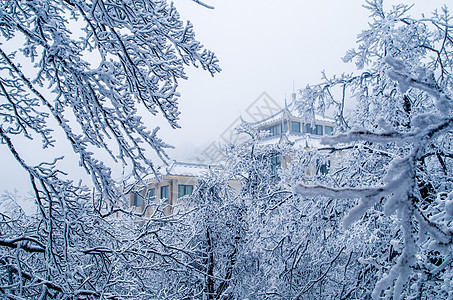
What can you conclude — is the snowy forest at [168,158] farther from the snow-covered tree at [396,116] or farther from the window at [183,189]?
the window at [183,189]

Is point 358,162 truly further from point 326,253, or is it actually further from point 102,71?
point 102,71

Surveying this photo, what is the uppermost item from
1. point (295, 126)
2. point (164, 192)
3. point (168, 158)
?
point (295, 126)

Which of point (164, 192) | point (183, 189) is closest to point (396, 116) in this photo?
point (183, 189)

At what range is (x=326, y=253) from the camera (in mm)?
6961

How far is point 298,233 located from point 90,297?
151 inches

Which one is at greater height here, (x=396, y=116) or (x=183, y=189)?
(x=396, y=116)

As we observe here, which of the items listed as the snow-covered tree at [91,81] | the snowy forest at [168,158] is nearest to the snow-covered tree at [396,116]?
the snowy forest at [168,158]

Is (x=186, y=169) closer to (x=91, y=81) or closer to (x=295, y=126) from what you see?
(x=295, y=126)

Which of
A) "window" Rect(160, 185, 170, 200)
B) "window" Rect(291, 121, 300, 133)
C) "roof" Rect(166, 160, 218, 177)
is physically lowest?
Answer: "window" Rect(160, 185, 170, 200)


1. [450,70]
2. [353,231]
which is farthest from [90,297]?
[450,70]

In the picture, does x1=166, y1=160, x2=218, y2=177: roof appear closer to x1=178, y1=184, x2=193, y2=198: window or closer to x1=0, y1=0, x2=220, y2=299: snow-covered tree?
x1=178, y1=184, x2=193, y2=198: window

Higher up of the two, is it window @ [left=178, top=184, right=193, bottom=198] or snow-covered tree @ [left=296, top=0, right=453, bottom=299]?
snow-covered tree @ [left=296, top=0, right=453, bottom=299]

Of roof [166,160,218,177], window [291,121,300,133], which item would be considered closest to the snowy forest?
roof [166,160,218,177]

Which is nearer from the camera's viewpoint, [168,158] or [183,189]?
→ [168,158]
